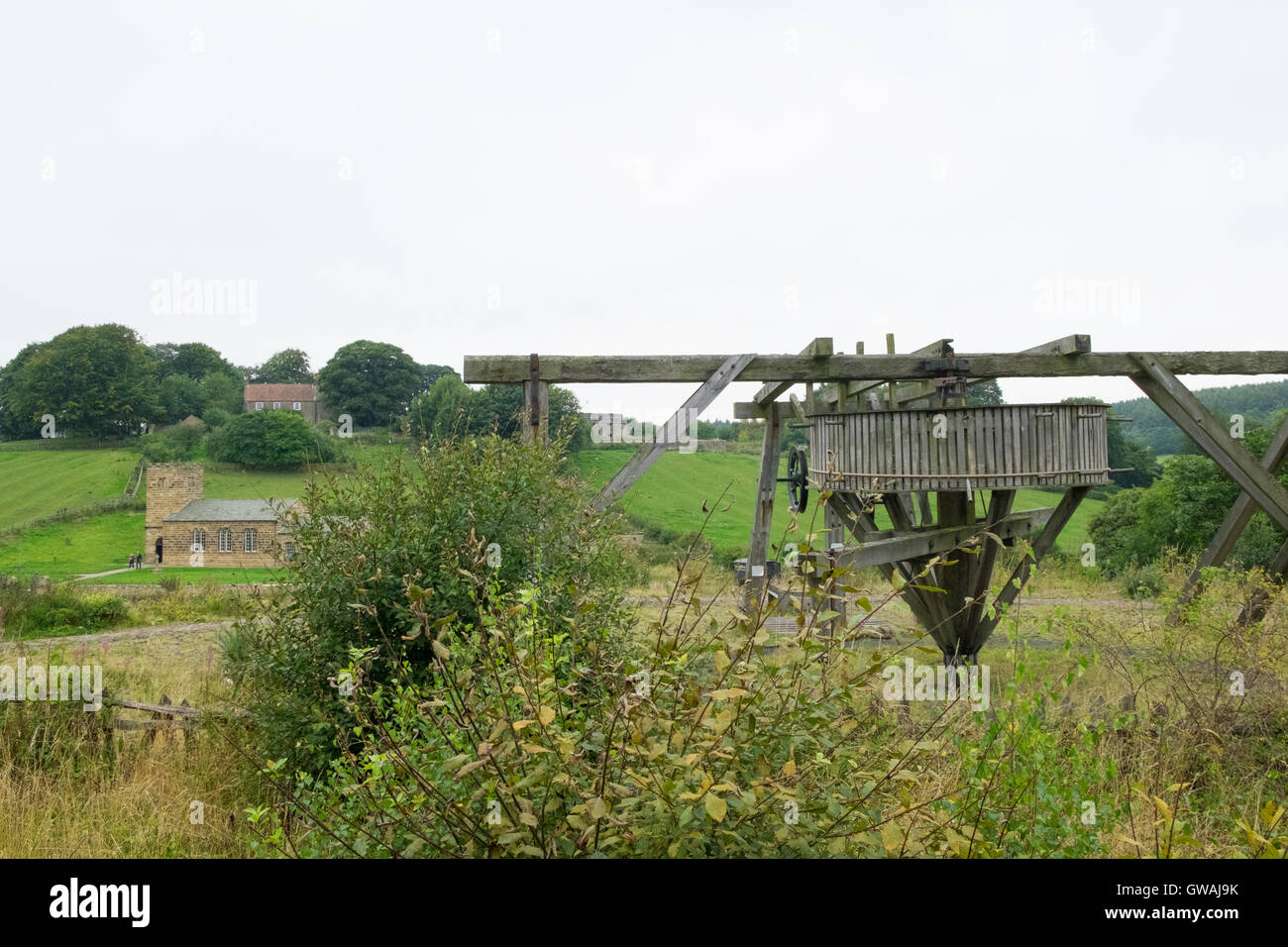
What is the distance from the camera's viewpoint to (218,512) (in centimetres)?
4366

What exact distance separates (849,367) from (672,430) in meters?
2.00

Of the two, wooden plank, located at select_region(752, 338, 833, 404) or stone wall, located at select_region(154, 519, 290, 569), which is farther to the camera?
stone wall, located at select_region(154, 519, 290, 569)

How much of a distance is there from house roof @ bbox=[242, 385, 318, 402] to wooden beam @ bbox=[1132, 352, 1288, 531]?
67840 mm

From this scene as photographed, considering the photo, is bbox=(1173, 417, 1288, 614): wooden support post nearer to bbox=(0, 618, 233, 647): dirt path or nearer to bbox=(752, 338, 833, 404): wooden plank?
bbox=(752, 338, 833, 404): wooden plank

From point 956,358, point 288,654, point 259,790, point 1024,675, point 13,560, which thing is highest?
point 956,358

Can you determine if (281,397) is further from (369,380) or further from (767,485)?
(767,485)

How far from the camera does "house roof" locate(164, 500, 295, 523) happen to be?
42069mm

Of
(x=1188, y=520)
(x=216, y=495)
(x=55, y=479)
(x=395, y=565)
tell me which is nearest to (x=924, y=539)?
(x=395, y=565)

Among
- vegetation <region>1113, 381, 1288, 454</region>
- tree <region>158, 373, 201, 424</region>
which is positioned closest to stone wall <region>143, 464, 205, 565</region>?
tree <region>158, 373, 201, 424</region>

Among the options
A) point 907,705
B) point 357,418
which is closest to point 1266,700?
point 907,705

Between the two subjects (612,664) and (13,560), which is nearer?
(612,664)

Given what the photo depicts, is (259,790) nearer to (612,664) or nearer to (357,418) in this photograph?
(612,664)
